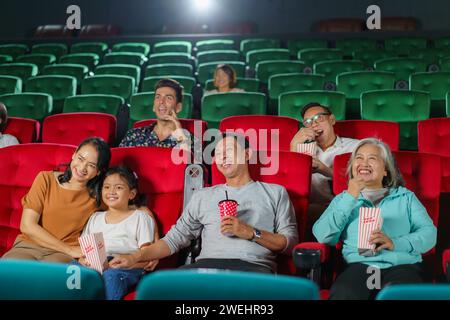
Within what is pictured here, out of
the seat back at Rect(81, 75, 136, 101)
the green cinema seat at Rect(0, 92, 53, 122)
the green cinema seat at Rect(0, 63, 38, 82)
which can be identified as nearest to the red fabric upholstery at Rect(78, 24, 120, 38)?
the green cinema seat at Rect(0, 63, 38, 82)

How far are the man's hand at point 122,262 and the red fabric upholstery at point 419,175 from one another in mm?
728

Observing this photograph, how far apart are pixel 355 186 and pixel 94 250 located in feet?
2.60

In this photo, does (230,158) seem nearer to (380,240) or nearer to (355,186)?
(355,186)

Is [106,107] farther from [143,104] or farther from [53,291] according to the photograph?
[53,291]

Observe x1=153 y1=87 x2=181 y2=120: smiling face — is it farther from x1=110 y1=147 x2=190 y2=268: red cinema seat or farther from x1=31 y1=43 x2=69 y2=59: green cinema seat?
x1=31 y1=43 x2=69 y2=59: green cinema seat

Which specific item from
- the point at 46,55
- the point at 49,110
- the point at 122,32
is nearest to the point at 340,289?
the point at 49,110

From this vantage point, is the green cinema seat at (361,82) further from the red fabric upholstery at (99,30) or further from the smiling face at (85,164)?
the red fabric upholstery at (99,30)

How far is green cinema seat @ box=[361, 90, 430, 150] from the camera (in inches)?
149

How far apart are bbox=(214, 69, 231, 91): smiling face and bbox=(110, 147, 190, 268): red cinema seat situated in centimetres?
172

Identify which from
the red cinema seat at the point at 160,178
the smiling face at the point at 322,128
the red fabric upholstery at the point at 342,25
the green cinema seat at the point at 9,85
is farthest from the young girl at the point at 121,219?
the red fabric upholstery at the point at 342,25

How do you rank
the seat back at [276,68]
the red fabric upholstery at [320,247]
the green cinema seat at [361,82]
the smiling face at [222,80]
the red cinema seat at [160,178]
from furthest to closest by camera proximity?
the seat back at [276,68], the green cinema seat at [361,82], the smiling face at [222,80], the red cinema seat at [160,178], the red fabric upholstery at [320,247]

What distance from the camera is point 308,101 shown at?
3.88 m

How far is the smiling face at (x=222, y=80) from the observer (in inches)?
165
